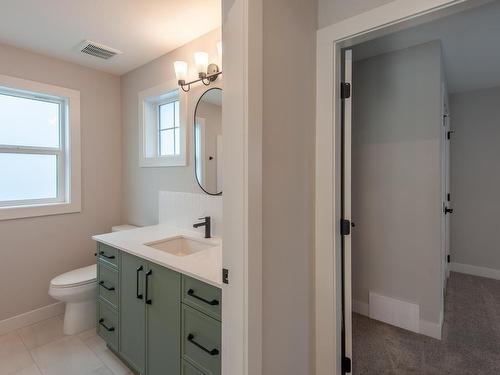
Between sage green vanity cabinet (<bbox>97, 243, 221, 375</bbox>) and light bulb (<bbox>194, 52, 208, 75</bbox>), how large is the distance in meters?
1.43

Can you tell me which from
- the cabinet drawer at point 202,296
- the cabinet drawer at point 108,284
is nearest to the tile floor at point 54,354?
the cabinet drawer at point 108,284

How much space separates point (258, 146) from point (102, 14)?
1.70 m

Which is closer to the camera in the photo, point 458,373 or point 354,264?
point 458,373

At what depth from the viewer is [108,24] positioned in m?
2.01

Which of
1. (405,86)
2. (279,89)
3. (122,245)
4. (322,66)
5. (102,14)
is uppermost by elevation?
(102,14)

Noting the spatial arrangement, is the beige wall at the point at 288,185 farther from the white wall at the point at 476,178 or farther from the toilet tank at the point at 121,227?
the white wall at the point at 476,178

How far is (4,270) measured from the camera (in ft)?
7.70

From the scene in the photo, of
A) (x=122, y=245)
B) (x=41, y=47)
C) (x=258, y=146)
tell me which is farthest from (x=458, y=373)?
(x=41, y=47)

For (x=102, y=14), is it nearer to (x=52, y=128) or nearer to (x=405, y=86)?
(x=52, y=128)

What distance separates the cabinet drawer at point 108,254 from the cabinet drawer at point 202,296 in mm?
753

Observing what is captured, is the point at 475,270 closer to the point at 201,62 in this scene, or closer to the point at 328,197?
the point at 328,197

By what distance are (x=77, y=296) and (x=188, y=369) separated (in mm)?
1349

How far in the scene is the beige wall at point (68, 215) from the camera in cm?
238

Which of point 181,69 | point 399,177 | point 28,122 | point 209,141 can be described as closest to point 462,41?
point 399,177
